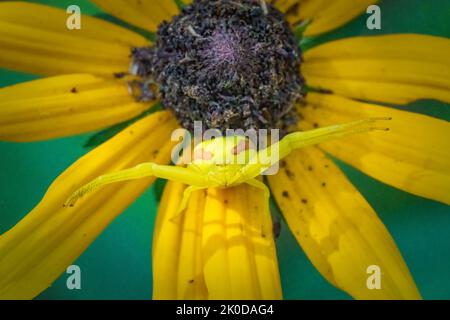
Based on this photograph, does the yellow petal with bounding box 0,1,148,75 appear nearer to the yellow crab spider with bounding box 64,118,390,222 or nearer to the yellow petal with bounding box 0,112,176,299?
the yellow petal with bounding box 0,112,176,299

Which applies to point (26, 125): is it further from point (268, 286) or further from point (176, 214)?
point (268, 286)

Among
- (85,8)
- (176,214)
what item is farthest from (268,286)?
(85,8)

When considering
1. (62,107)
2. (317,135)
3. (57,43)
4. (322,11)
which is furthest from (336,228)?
(57,43)

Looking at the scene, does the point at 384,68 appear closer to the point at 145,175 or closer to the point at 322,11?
the point at 322,11

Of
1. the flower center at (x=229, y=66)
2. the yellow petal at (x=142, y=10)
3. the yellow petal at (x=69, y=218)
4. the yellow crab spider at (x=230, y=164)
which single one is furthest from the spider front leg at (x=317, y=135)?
the yellow petal at (x=142, y=10)

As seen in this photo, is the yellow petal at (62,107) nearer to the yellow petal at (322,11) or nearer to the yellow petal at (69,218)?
the yellow petal at (69,218)

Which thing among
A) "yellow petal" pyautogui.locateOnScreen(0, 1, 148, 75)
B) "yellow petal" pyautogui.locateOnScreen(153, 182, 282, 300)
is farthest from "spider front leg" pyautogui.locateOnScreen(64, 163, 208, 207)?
"yellow petal" pyautogui.locateOnScreen(0, 1, 148, 75)
